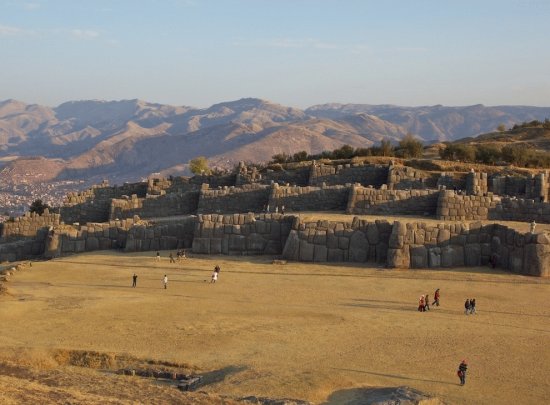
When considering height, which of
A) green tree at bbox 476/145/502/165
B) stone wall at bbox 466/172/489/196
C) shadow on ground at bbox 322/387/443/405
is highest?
green tree at bbox 476/145/502/165

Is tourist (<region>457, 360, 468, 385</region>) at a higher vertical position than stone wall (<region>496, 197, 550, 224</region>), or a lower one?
lower

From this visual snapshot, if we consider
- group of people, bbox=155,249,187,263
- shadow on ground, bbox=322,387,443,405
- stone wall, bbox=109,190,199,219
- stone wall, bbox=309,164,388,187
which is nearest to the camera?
shadow on ground, bbox=322,387,443,405

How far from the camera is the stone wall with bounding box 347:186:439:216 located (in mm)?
33500

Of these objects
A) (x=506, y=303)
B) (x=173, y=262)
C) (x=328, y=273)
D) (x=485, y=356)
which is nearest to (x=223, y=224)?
(x=173, y=262)

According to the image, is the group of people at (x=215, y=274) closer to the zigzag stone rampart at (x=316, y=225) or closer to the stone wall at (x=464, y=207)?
the zigzag stone rampart at (x=316, y=225)

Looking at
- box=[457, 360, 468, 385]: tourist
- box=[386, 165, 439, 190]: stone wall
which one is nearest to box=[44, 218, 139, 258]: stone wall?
box=[386, 165, 439, 190]: stone wall

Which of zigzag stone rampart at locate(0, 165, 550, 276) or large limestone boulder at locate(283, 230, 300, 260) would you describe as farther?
large limestone boulder at locate(283, 230, 300, 260)

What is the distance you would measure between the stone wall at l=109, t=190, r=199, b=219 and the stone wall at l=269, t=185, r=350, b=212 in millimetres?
5658

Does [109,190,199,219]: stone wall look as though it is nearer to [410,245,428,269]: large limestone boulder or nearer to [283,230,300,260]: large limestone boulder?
[283,230,300,260]: large limestone boulder

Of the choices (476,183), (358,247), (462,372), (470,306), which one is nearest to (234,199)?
(358,247)

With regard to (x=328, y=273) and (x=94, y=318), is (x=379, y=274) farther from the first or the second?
(x=94, y=318)

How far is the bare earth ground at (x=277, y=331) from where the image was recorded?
1415 centimetres

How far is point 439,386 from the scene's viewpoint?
47.9ft

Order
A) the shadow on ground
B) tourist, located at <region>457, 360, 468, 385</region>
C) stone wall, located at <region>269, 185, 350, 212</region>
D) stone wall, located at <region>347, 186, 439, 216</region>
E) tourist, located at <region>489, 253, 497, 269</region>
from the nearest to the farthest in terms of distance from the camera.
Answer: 1. the shadow on ground
2. tourist, located at <region>457, 360, 468, 385</region>
3. tourist, located at <region>489, 253, 497, 269</region>
4. stone wall, located at <region>347, 186, 439, 216</region>
5. stone wall, located at <region>269, 185, 350, 212</region>
